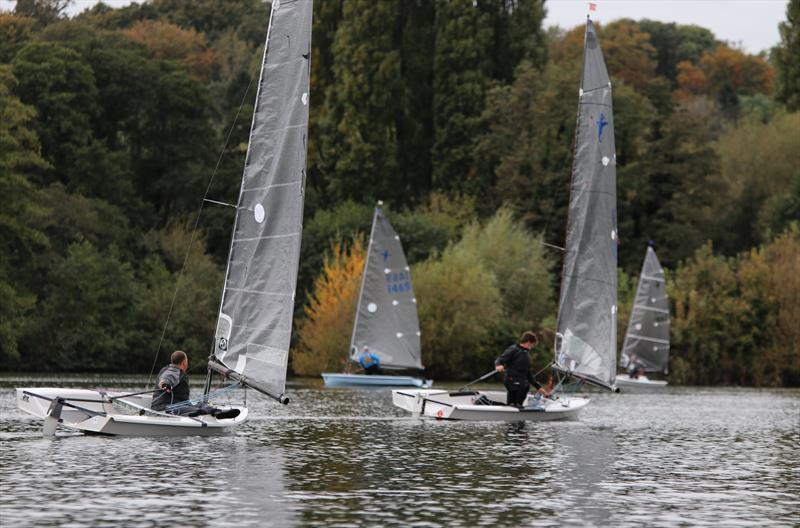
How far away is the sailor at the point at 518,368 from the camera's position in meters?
36.8

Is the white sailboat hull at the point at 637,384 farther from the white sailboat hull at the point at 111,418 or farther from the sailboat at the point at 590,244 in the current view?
the white sailboat hull at the point at 111,418

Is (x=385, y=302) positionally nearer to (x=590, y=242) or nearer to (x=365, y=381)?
(x=365, y=381)

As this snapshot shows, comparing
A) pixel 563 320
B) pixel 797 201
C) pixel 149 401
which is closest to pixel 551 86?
pixel 797 201

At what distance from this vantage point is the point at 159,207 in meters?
96.9

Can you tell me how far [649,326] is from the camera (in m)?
80.6

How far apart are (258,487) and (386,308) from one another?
1750 inches

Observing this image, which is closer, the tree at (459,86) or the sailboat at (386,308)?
the sailboat at (386,308)

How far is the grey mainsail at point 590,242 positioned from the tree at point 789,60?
68.0 meters

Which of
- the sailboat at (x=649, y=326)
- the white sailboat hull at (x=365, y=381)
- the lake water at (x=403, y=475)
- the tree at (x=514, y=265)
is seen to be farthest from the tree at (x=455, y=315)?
the lake water at (x=403, y=475)

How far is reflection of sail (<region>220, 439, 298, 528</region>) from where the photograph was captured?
717 inches

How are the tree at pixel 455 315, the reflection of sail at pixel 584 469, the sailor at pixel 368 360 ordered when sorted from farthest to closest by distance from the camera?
the tree at pixel 455 315
the sailor at pixel 368 360
the reflection of sail at pixel 584 469

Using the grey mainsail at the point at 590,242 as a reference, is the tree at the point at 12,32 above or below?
above

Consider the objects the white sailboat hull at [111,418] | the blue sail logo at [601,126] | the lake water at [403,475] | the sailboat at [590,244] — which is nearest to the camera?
the lake water at [403,475]

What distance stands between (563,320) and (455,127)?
53928 millimetres
